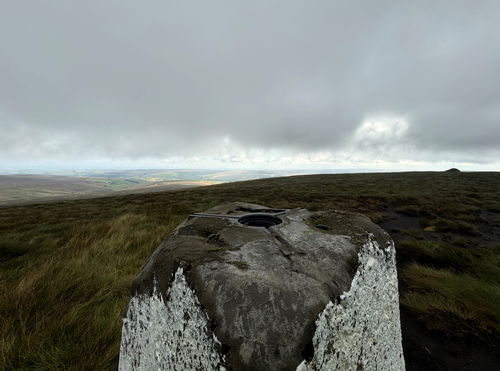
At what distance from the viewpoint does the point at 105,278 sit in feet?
11.3

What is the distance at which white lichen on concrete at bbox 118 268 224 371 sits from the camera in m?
1.34

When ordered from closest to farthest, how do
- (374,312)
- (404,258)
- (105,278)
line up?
(374,312)
(105,278)
(404,258)

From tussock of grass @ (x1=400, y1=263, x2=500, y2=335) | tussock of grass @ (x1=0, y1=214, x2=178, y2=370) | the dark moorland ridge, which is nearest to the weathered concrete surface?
tussock of grass @ (x1=0, y1=214, x2=178, y2=370)

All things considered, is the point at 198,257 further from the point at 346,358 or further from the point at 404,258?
the point at 404,258

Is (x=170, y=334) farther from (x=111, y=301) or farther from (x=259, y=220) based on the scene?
(x=111, y=301)

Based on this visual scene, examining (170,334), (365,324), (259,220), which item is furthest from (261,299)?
(259,220)

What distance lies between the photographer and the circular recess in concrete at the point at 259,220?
2711 mm

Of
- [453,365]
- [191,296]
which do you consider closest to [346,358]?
[191,296]

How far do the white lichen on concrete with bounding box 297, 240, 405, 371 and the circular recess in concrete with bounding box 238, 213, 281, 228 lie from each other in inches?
40.7

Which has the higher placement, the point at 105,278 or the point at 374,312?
the point at 374,312

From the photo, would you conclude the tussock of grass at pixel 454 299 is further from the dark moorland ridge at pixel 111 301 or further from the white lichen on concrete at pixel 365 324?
the white lichen on concrete at pixel 365 324

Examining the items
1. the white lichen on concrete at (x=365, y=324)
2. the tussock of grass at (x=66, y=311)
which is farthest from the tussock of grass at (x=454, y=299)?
the tussock of grass at (x=66, y=311)

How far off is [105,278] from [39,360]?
1.55 meters

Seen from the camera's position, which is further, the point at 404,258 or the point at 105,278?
the point at 404,258
